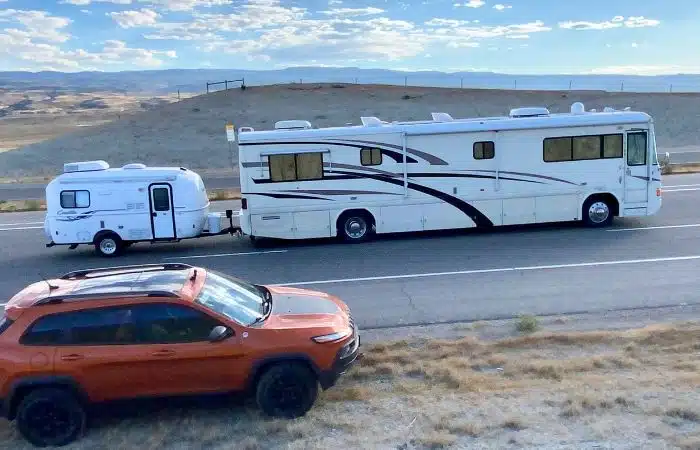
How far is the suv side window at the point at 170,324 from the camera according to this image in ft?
23.2

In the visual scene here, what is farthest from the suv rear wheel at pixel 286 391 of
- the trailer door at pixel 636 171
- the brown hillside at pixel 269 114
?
the brown hillside at pixel 269 114

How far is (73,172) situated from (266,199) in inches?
179

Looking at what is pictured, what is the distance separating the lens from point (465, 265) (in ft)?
45.6

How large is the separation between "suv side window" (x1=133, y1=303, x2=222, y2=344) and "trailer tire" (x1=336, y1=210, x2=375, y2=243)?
31.7 feet

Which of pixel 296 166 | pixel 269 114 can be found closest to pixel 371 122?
pixel 296 166

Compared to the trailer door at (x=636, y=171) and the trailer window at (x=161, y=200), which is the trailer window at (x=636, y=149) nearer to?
the trailer door at (x=636, y=171)

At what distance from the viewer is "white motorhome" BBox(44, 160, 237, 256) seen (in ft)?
52.7

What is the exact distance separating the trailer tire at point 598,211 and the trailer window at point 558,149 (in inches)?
47.0

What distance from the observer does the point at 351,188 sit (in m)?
16.6

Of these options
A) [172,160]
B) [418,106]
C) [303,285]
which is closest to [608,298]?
[303,285]

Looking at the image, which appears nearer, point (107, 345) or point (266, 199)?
point (107, 345)

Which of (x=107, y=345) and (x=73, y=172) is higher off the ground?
(x=73, y=172)

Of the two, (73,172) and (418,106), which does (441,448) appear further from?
(418,106)

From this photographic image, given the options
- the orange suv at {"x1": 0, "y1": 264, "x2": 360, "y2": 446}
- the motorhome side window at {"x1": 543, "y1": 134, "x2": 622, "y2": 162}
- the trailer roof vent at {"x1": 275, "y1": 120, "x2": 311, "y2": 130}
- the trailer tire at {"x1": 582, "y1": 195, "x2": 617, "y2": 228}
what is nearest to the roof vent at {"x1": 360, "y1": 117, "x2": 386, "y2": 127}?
the trailer roof vent at {"x1": 275, "y1": 120, "x2": 311, "y2": 130}
